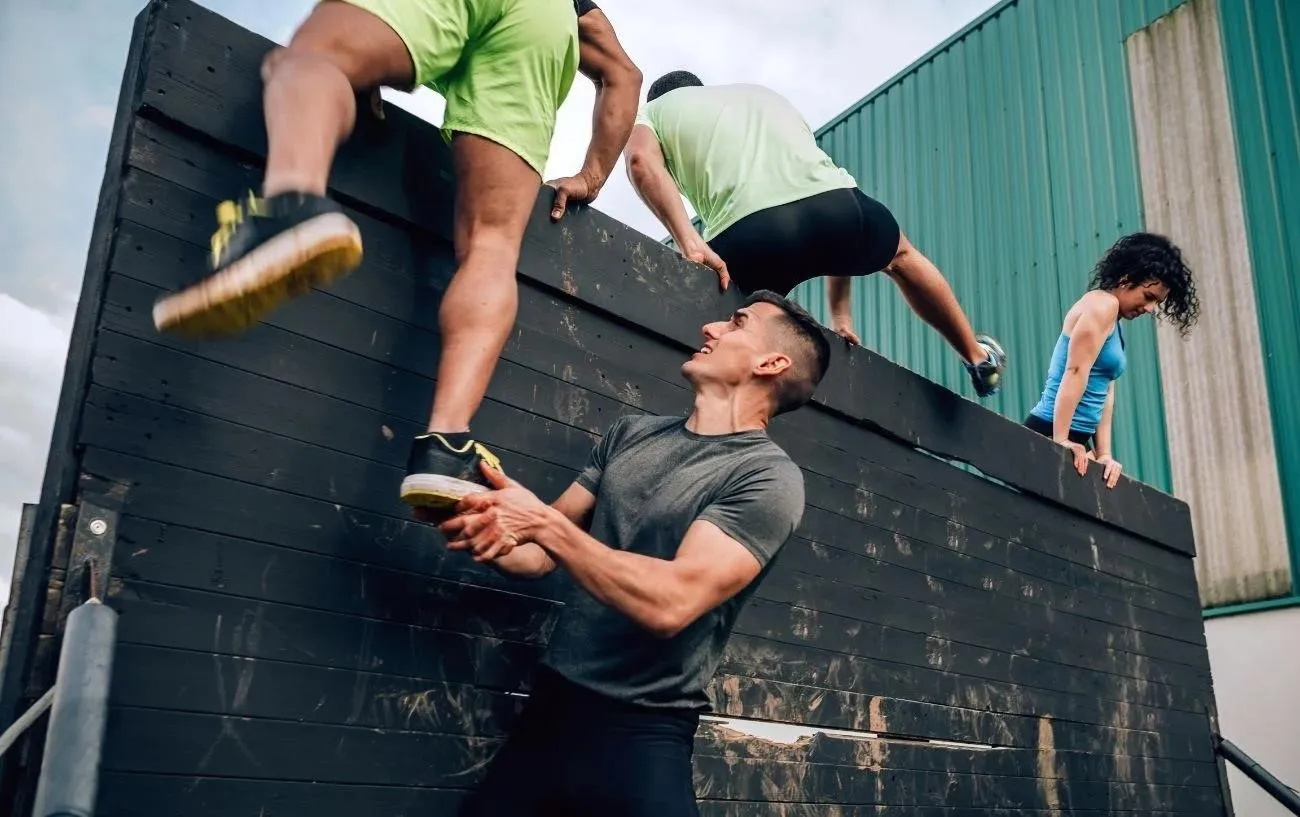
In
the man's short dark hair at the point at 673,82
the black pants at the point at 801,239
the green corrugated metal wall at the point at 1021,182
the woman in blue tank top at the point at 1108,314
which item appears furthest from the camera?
the green corrugated metal wall at the point at 1021,182

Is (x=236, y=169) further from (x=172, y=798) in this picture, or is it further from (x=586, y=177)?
(x=172, y=798)

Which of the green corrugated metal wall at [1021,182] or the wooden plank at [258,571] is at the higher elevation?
the green corrugated metal wall at [1021,182]

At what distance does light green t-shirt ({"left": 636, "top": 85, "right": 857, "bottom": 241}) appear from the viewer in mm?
4125

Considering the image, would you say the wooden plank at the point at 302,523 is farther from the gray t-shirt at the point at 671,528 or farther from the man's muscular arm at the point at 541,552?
the gray t-shirt at the point at 671,528

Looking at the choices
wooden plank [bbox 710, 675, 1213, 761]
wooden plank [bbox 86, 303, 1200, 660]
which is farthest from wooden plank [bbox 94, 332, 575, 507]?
wooden plank [bbox 710, 675, 1213, 761]

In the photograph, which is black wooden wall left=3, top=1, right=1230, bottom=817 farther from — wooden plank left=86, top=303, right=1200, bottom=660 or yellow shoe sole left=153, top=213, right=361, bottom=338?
yellow shoe sole left=153, top=213, right=361, bottom=338

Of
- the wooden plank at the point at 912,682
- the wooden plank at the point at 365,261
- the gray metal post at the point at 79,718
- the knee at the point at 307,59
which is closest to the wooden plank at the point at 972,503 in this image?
the wooden plank at the point at 365,261

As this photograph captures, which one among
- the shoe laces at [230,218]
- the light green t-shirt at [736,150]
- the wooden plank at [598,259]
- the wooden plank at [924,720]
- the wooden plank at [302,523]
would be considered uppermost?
the light green t-shirt at [736,150]

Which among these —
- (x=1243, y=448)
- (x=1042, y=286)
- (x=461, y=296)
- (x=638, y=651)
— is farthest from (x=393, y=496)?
(x=1042, y=286)

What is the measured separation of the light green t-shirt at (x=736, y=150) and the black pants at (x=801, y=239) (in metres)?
0.05

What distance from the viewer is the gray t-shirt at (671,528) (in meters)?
2.55

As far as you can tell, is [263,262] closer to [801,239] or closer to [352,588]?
[352,588]

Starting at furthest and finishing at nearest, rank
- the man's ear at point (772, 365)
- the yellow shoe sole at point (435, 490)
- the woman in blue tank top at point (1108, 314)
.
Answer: the woman in blue tank top at point (1108, 314)
the man's ear at point (772, 365)
the yellow shoe sole at point (435, 490)

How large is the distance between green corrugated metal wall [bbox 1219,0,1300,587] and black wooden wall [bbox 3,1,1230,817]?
481 cm
